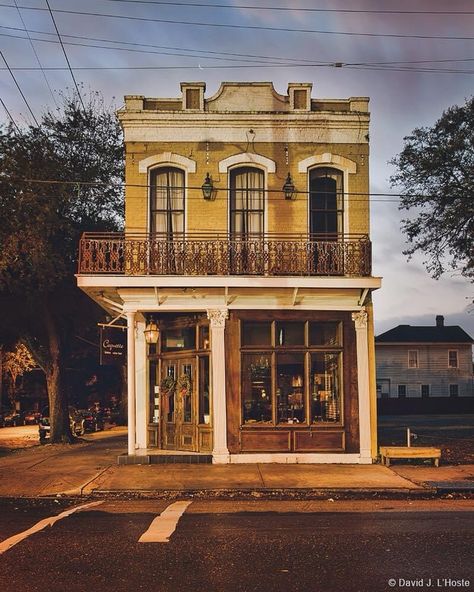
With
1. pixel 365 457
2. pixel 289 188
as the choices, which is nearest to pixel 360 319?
pixel 365 457

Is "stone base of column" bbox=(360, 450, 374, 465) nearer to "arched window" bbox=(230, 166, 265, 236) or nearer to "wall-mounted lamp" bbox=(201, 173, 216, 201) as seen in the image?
"arched window" bbox=(230, 166, 265, 236)

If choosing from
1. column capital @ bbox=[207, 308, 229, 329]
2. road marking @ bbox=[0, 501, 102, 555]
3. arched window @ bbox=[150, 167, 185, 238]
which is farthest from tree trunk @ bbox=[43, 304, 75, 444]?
road marking @ bbox=[0, 501, 102, 555]

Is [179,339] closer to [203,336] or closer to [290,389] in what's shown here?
[203,336]

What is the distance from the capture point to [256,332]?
1730 cm

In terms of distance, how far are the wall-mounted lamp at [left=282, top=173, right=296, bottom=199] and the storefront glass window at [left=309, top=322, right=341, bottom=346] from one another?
10.7 ft

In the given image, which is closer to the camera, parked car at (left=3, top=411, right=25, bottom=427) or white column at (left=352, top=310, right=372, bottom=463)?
white column at (left=352, top=310, right=372, bottom=463)

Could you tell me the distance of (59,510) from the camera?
1145 centimetres

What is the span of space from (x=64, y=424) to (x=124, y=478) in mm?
9437

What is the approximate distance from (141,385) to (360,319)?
227 inches

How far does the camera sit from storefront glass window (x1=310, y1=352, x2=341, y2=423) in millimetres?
17094

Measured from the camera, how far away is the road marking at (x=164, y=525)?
29.1 ft

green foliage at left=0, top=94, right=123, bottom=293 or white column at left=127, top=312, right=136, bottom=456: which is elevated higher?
green foliage at left=0, top=94, right=123, bottom=293

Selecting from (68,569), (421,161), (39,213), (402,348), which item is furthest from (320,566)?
(402,348)

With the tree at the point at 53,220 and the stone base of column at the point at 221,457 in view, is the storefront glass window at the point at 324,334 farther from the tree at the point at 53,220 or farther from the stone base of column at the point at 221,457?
the tree at the point at 53,220
